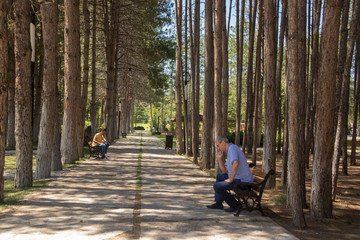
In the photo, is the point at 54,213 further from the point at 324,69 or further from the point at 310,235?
the point at 324,69

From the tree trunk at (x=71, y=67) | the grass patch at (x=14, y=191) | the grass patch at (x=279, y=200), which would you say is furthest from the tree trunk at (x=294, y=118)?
the tree trunk at (x=71, y=67)

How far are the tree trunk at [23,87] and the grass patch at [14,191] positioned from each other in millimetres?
403

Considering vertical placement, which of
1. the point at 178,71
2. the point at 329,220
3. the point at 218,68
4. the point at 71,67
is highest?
the point at 178,71

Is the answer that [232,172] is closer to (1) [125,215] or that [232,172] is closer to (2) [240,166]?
(2) [240,166]

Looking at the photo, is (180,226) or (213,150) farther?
(213,150)

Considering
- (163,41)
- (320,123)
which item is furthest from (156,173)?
(163,41)

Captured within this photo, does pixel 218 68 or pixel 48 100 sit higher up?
pixel 218 68

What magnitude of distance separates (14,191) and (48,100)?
2985 millimetres

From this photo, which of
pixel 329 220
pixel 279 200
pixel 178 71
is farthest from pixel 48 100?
pixel 178 71

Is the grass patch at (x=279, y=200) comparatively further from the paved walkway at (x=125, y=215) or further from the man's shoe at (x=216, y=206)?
the man's shoe at (x=216, y=206)

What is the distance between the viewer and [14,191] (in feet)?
29.6

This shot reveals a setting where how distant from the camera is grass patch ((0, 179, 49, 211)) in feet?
25.1

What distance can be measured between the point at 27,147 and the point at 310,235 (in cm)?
639

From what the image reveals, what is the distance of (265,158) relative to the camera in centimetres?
1019
